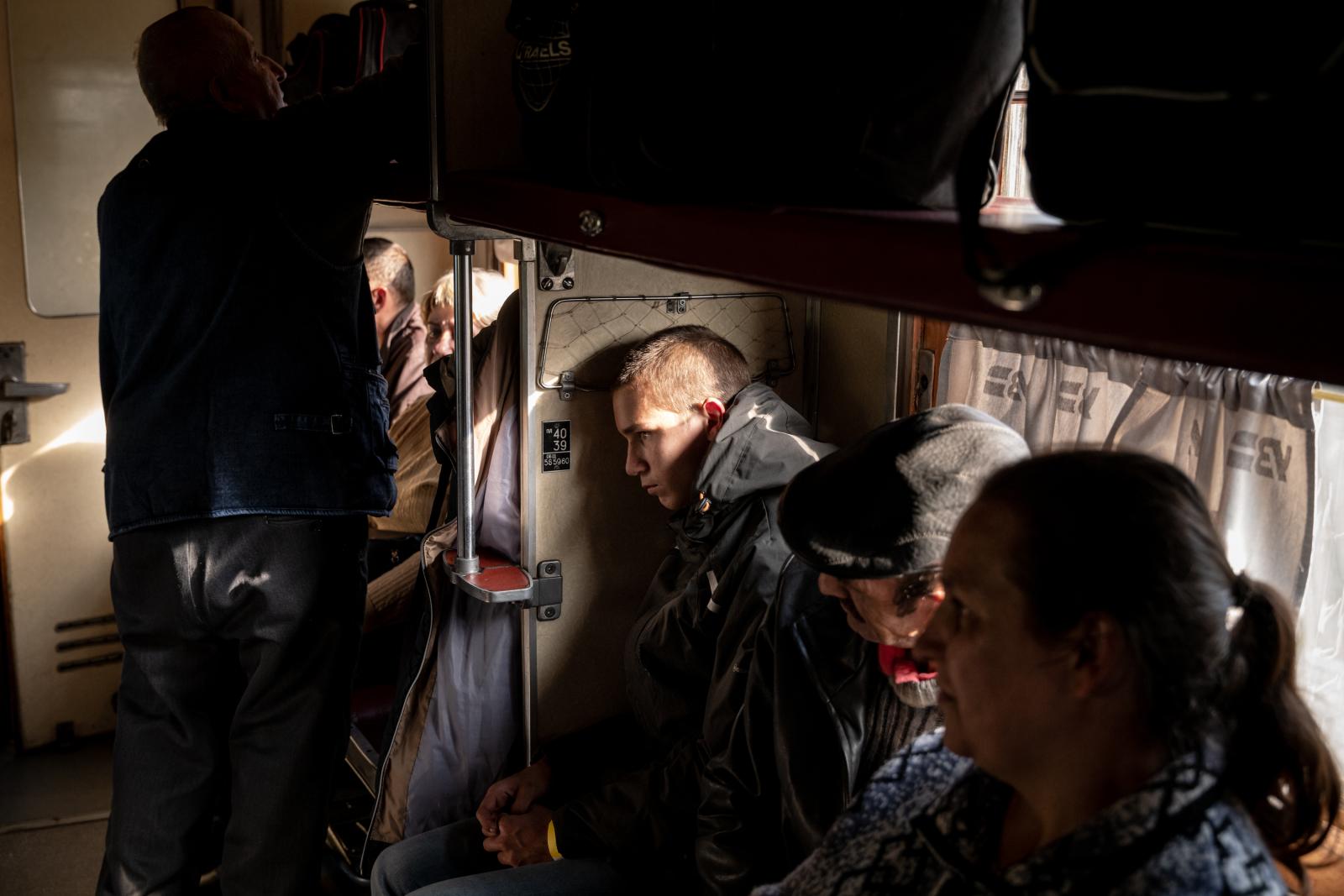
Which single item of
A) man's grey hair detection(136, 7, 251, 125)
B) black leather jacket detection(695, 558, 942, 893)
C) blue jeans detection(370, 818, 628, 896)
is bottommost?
blue jeans detection(370, 818, 628, 896)

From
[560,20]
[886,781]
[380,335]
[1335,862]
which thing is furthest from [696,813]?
[380,335]

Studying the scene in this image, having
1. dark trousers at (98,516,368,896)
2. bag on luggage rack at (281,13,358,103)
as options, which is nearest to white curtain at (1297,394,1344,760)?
dark trousers at (98,516,368,896)

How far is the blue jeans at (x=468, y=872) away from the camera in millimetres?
2277

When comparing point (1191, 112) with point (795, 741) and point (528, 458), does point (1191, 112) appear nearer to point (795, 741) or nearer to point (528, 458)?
point (795, 741)

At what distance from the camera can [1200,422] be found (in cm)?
188

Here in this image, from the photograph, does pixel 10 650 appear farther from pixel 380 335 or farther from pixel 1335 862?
pixel 1335 862

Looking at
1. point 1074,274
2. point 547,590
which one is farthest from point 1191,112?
point 547,590

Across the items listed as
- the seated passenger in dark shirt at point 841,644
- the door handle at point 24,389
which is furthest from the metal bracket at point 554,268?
the door handle at point 24,389

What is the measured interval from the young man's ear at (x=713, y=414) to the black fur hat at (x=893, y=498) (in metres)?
0.71

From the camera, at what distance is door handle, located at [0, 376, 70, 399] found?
13.2ft

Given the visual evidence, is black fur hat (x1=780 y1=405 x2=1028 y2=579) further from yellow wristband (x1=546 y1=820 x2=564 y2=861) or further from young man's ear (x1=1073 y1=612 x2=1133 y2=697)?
yellow wristband (x1=546 y1=820 x2=564 y2=861)

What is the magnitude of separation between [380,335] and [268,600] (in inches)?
78.9

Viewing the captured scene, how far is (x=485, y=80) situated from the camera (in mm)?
2143

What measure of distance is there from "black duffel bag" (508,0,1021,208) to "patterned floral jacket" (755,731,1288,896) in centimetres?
60
